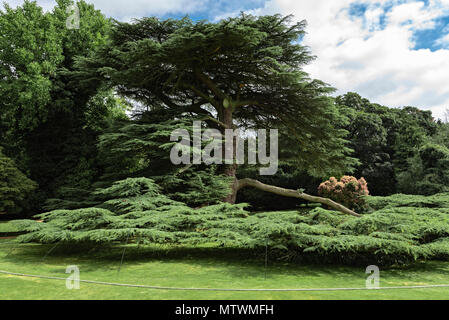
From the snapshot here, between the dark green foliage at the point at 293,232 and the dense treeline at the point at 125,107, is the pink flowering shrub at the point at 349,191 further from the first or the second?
the dark green foliage at the point at 293,232

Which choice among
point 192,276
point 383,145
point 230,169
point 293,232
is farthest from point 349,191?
point 192,276

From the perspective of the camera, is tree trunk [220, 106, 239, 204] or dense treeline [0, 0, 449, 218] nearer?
dense treeline [0, 0, 449, 218]

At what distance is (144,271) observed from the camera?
7.55m

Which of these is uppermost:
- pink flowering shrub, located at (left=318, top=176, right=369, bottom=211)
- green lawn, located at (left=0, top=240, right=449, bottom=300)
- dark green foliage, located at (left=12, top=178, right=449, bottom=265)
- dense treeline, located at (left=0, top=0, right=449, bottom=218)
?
dense treeline, located at (left=0, top=0, right=449, bottom=218)

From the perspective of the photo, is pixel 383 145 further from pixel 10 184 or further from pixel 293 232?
pixel 10 184

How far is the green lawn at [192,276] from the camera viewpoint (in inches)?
209

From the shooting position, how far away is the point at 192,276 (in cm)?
689

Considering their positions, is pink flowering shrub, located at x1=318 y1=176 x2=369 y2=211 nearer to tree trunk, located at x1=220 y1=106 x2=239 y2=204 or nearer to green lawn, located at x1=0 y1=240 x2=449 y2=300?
tree trunk, located at x1=220 y1=106 x2=239 y2=204

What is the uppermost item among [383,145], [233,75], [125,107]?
[125,107]

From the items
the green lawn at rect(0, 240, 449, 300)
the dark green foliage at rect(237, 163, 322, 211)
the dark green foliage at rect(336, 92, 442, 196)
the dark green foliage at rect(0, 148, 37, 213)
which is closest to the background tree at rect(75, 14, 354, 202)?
the dark green foliage at rect(0, 148, 37, 213)

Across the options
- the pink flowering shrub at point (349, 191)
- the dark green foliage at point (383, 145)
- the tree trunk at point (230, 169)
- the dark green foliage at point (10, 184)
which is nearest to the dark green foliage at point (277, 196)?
the dark green foliage at point (383, 145)

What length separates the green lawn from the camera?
5.32 metres
